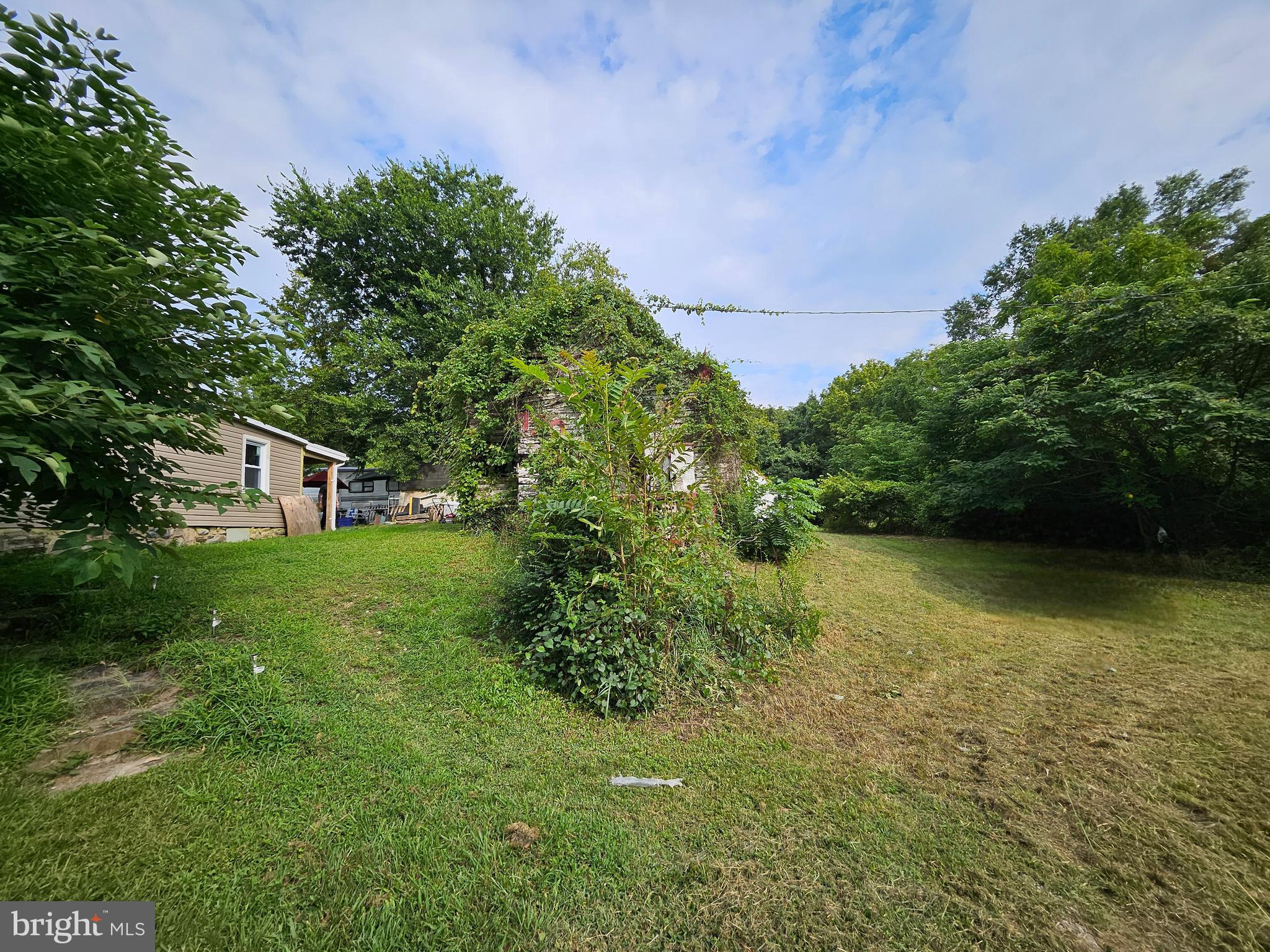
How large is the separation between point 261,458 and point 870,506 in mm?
18798

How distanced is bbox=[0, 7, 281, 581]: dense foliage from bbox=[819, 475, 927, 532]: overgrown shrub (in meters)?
15.0

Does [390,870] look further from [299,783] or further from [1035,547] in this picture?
[1035,547]

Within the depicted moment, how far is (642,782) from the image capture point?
2.41 metres

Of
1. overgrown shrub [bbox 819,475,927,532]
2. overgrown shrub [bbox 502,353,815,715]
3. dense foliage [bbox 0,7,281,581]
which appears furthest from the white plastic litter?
overgrown shrub [bbox 819,475,927,532]

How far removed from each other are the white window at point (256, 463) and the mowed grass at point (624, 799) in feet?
21.0

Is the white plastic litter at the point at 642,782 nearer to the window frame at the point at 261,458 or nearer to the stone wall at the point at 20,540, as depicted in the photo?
the stone wall at the point at 20,540

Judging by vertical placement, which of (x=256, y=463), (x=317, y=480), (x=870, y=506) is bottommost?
(x=870, y=506)

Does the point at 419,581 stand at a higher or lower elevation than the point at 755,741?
higher

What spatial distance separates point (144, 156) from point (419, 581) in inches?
179

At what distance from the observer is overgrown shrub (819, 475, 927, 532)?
14406 millimetres

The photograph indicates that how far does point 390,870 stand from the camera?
175 cm

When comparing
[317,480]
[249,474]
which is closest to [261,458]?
[249,474]

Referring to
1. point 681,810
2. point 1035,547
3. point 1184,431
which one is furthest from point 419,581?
point 1035,547

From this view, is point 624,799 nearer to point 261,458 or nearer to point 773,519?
point 773,519
